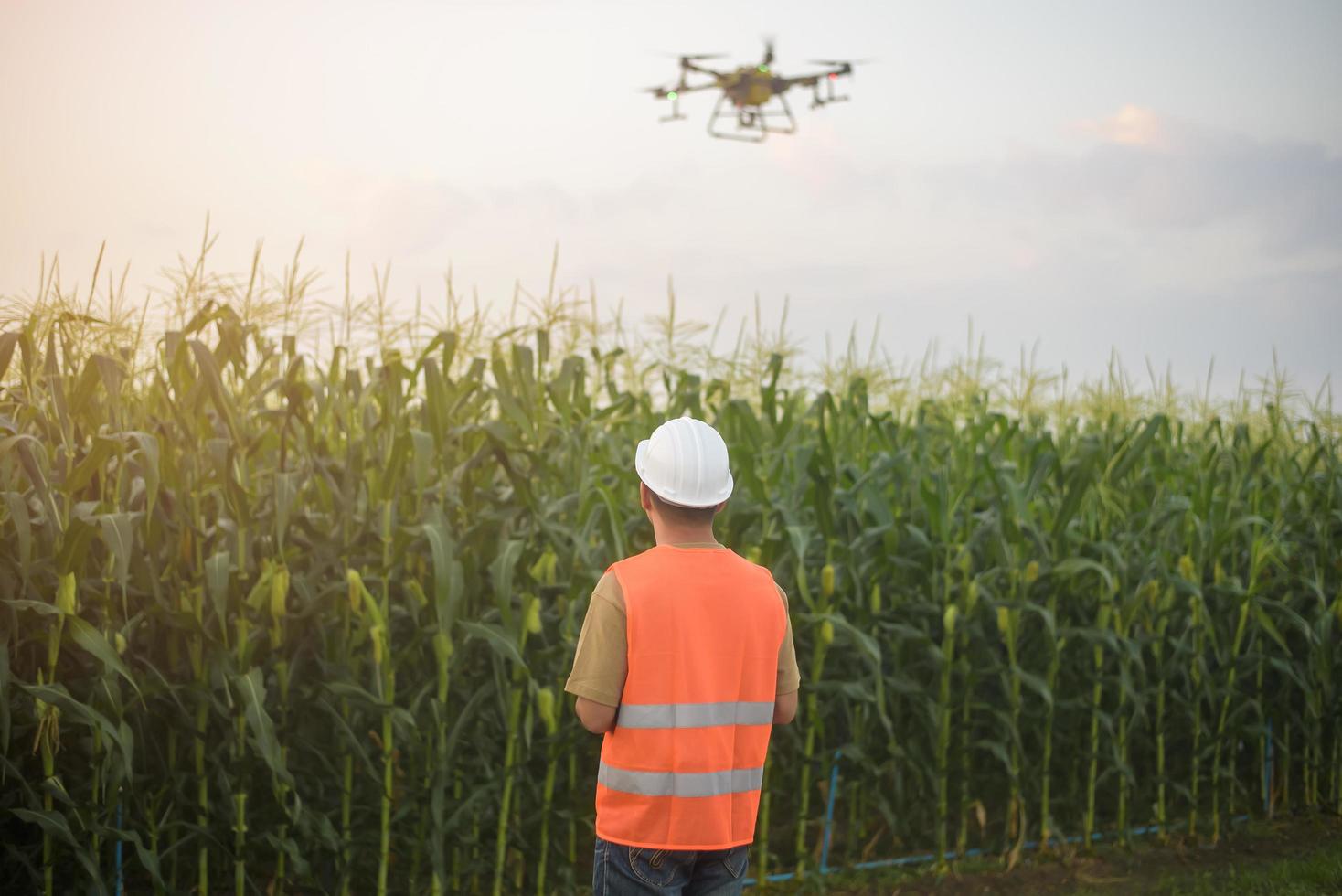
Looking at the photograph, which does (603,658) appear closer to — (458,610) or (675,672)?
(675,672)

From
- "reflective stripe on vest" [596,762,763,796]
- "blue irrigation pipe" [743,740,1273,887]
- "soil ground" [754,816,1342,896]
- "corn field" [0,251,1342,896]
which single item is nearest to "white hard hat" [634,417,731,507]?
"reflective stripe on vest" [596,762,763,796]

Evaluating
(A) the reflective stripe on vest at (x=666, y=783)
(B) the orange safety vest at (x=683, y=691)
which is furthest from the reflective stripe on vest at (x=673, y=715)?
(A) the reflective stripe on vest at (x=666, y=783)

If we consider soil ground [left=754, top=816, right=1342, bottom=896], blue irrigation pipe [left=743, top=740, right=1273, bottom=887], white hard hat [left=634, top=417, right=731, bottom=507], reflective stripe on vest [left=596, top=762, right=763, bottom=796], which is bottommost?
soil ground [left=754, top=816, right=1342, bottom=896]

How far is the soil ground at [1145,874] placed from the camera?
6223 millimetres

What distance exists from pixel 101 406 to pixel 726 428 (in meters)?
3.07

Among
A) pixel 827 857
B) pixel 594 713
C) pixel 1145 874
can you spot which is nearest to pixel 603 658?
pixel 594 713

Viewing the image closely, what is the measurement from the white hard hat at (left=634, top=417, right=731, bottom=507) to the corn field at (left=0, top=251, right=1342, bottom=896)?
2.08 meters

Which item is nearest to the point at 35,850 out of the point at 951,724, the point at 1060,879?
the point at 951,724

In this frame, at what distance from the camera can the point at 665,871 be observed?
9.39 ft

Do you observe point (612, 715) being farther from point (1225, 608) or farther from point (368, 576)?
point (1225, 608)

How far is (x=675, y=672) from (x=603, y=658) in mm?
174

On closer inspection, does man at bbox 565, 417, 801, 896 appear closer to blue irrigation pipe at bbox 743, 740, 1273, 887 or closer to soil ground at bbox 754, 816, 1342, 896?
blue irrigation pipe at bbox 743, 740, 1273, 887

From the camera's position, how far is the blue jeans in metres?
2.86

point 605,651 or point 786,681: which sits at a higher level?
point 605,651
